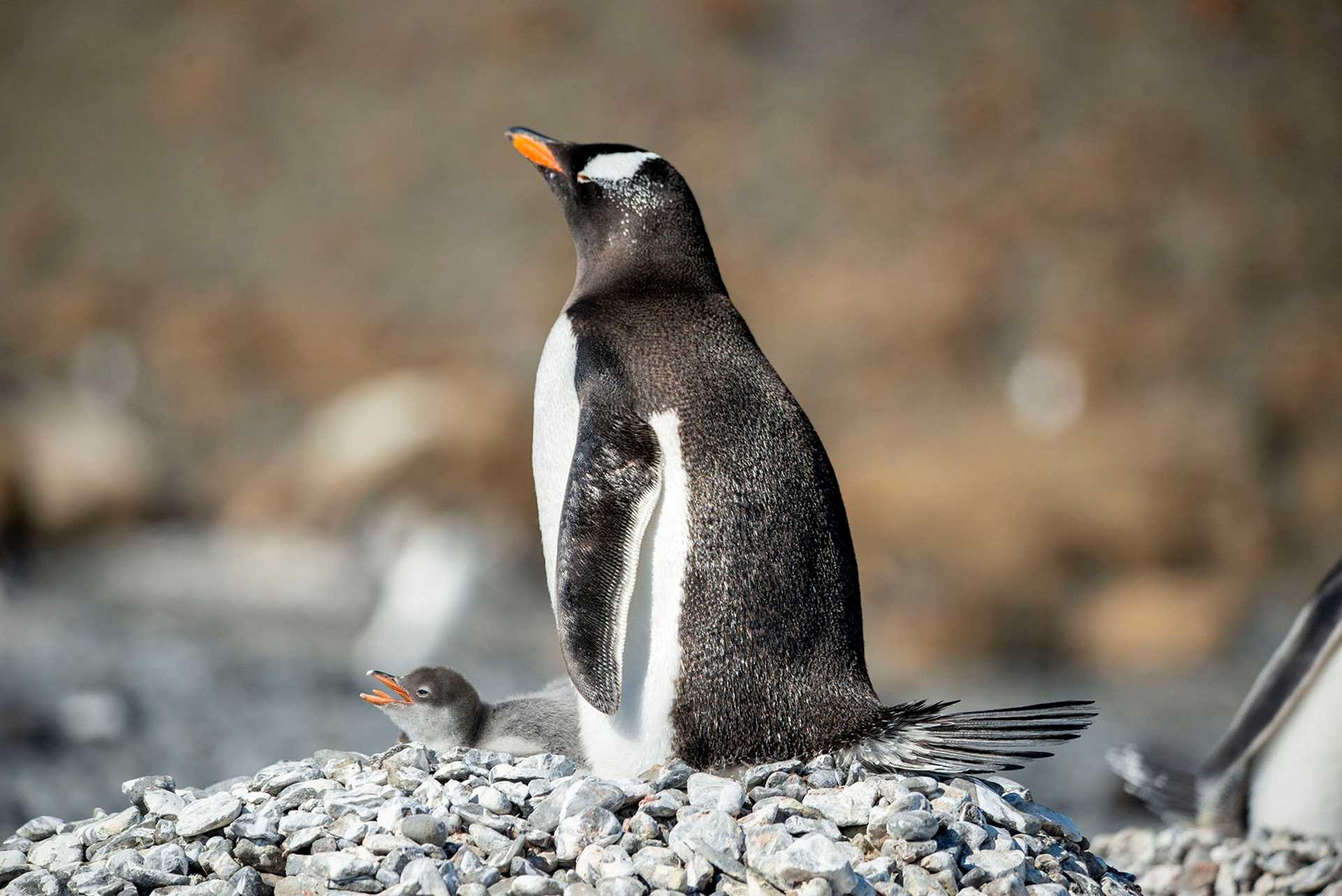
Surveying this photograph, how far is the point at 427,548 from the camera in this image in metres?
8.53

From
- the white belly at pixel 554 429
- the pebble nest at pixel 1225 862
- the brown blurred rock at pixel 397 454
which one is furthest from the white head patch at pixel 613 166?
the brown blurred rock at pixel 397 454

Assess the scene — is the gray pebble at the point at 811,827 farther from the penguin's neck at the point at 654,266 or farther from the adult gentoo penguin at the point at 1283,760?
the adult gentoo penguin at the point at 1283,760

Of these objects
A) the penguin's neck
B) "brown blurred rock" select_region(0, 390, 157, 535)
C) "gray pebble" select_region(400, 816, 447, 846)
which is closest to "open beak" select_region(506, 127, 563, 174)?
the penguin's neck

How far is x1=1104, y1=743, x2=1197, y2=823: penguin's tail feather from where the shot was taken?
3.55 meters

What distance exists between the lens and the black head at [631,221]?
2660 millimetres

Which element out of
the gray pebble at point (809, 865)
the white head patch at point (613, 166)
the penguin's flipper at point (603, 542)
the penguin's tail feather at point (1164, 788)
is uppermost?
the white head patch at point (613, 166)

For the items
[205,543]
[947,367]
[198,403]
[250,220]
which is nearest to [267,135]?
[250,220]

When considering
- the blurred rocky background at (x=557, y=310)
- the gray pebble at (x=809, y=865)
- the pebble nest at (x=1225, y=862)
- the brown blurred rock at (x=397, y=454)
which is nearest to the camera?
the gray pebble at (x=809, y=865)

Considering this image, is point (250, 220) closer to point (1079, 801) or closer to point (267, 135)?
point (267, 135)

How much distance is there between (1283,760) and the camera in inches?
141

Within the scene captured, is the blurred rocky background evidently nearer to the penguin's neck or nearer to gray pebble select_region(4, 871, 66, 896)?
gray pebble select_region(4, 871, 66, 896)

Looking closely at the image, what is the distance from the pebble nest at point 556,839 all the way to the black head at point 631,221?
1010 millimetres

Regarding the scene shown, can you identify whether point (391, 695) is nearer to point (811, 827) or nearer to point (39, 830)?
point (39, 830)

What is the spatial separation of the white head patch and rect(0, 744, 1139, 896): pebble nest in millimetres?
1213
